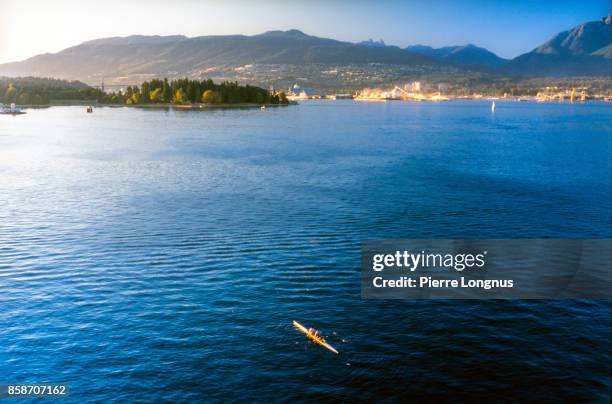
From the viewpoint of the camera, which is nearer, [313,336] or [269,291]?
[313,336]

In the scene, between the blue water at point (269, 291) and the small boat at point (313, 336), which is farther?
the small boat at point (313, 336)

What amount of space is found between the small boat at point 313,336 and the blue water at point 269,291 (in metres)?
0.42

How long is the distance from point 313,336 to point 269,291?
26.0 feet

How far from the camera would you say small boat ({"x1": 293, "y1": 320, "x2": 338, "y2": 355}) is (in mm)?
31108

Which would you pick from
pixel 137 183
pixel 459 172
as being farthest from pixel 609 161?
pixel 137 183

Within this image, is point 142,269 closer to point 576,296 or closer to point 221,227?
point 221,227

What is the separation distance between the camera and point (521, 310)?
3719cm

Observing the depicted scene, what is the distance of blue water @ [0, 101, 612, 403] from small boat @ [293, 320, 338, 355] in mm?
424

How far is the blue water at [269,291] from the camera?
28656 millimetres

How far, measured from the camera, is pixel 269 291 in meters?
38.8

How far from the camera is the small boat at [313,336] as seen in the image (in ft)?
102

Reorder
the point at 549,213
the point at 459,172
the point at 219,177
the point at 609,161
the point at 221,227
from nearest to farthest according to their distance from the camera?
the point at 221,227, the point at 549,213, the point at 219,177, the point at 459,172, the point at 609,161

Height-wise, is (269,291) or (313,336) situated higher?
(269,291)

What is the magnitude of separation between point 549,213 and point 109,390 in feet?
173
